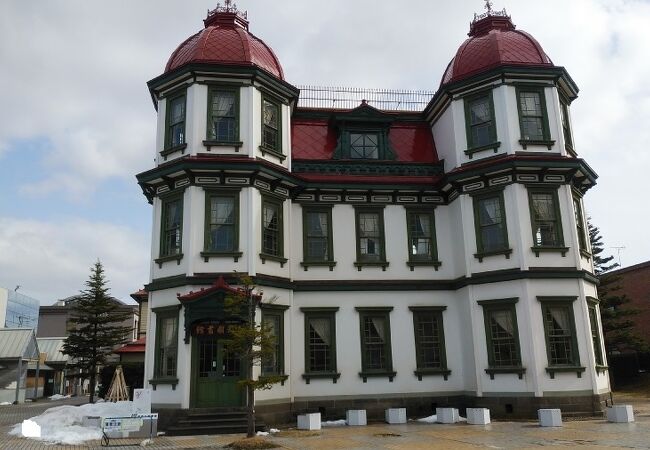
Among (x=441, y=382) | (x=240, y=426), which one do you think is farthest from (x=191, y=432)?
(x=441, y=382)

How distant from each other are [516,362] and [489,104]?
9.75m

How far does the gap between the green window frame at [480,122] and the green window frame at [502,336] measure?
5845 millimetres

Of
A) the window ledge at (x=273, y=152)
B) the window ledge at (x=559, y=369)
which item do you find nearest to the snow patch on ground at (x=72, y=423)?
the window ledge at (x=273, y=152)

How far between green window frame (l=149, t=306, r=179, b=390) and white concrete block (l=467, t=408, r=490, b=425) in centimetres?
978

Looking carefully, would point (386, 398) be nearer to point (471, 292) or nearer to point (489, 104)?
point (471, 292)

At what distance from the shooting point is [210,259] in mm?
18656

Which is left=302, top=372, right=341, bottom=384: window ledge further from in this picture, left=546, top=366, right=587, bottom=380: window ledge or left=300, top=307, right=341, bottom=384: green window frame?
left=546, top=366, right=587, bottom=380: window ledge

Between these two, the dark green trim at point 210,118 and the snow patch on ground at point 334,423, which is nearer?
the snow patch on ground at point 334,423

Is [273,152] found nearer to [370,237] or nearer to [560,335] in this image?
[370,237]

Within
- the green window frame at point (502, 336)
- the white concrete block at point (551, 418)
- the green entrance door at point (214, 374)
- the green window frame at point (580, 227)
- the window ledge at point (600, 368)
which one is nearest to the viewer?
the white concrete block at point (551, 418)

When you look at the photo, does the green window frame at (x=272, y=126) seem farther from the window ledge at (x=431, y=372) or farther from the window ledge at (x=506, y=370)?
the window ledge at (x=506, y=370)

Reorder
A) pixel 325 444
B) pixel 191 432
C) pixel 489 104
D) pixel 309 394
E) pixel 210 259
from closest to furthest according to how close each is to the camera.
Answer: pixel 325 444 < pixel 191 432 < pixel 210 259 < pixel 309 394 < pixel 489 104

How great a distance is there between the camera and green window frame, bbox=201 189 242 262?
18.8 meters

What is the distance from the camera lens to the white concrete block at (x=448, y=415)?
18547 mm
